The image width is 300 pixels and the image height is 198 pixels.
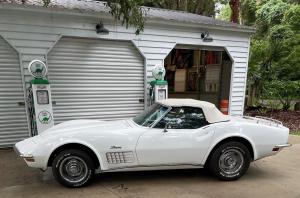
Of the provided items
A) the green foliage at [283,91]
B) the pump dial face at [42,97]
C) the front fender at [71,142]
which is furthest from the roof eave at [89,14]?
the green foliage at [283,91]

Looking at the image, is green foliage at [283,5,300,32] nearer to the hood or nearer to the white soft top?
the white soft top

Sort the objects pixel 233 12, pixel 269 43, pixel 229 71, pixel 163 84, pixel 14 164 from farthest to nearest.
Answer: pixel 233 12 → pixel 269 43 → pixel 229 71 → pixel 163 84 → pixel 14 164

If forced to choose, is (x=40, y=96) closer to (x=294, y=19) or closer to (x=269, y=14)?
(x=294, y=19)

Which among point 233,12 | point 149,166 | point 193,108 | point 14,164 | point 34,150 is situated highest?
point 233,12

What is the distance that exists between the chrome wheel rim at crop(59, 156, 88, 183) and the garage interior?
23.2 ft

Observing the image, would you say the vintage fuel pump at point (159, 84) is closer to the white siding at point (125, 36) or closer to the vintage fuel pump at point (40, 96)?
the white siding at point (125, 36)

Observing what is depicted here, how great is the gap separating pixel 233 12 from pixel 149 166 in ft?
38.9

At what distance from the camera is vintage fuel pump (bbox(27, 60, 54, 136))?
620 centimetres

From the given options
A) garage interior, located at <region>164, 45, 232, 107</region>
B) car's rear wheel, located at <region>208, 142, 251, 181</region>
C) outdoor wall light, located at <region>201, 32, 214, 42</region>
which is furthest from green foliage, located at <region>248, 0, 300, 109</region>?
car's rear wheel, located at <region>208, 142, 251, 181</region>

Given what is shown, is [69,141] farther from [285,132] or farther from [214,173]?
[285,132]

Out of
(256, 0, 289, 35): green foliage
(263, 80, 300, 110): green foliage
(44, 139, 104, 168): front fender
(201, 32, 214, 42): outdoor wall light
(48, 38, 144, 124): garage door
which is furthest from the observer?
(256, 0, 289, 35): green foliage

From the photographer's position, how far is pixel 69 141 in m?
4.23

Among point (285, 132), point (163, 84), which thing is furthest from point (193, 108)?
point (163, 84)

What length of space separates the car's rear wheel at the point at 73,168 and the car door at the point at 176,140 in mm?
774
